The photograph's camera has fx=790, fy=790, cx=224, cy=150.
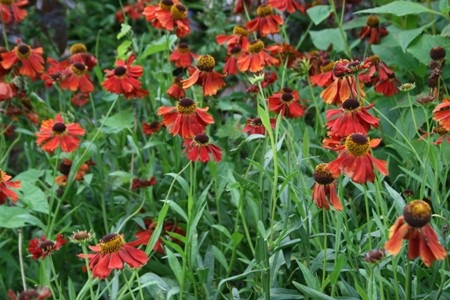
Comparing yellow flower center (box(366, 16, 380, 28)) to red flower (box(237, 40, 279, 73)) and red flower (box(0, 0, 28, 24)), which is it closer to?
red flower (box(237, 40, 279, 73))

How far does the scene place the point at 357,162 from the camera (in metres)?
1.16

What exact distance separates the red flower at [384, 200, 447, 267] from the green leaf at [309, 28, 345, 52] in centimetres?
121

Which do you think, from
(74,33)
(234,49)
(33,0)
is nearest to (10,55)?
(234,49)

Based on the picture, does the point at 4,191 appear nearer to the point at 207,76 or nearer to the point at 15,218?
the point at 15,218

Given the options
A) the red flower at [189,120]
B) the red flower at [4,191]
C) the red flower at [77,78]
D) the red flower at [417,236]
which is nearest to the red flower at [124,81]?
the red flower at [77,78]

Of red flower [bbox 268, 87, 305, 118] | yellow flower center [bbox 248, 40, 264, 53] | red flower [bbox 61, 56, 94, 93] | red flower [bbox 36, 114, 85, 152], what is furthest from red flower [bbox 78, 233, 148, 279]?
red flower [bbox 61, 56, 94, 93]

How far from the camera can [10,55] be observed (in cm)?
203

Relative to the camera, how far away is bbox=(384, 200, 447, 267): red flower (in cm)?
95

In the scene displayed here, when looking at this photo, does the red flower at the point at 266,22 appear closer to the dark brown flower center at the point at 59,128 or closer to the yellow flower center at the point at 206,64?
the yellow flower center at the point at 206,64

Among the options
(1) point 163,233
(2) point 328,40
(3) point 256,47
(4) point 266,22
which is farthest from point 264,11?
(1) point 163,233

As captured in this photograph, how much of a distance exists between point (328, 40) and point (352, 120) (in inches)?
35.8

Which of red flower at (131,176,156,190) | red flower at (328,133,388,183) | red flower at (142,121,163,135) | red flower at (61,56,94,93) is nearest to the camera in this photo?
red flower at (328,133,388,183)

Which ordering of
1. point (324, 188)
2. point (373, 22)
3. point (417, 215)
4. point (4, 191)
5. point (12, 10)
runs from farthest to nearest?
point (12, 10), point (373, 22), point (4, 191), point (324, 188), point (417, 215)

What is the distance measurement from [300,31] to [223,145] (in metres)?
0.96
